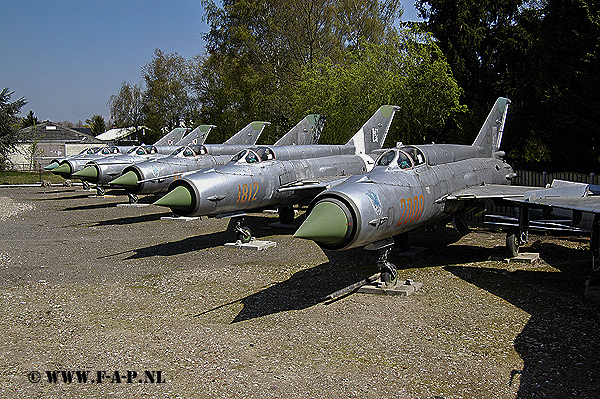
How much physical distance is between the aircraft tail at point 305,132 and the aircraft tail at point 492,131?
691 centimetres

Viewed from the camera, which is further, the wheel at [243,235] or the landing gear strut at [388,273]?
the wheel at [243,235]

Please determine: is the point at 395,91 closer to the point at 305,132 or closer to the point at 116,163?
the point at 305,132

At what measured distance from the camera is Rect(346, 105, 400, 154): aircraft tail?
19.7 meters

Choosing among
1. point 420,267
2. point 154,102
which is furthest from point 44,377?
point 154,102

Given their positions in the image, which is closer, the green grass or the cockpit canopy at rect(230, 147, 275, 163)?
the cockpit canopy at rect(230, 147, 275, 163)

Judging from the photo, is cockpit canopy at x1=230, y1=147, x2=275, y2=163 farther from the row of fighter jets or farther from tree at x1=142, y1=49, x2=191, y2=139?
tree at x1=142, y1=49, x2=191, y2=139

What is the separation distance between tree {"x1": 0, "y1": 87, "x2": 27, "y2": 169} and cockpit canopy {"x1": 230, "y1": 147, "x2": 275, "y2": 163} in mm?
40771

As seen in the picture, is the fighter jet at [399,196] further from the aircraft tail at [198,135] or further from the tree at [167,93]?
the tree at [167,93]

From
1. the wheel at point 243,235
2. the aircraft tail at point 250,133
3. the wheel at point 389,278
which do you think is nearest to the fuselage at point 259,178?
the wheel at point 243,235

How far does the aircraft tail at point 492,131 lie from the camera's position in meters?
16.2

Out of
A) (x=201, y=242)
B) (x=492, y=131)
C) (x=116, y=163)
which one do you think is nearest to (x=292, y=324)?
(x=201, y=242)

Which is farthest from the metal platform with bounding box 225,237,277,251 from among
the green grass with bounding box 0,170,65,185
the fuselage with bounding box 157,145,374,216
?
the green grass with bounding box 0,170,65,185

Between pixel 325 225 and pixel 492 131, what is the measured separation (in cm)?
1027

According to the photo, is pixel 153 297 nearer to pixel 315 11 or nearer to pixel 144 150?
pixel 144 150
